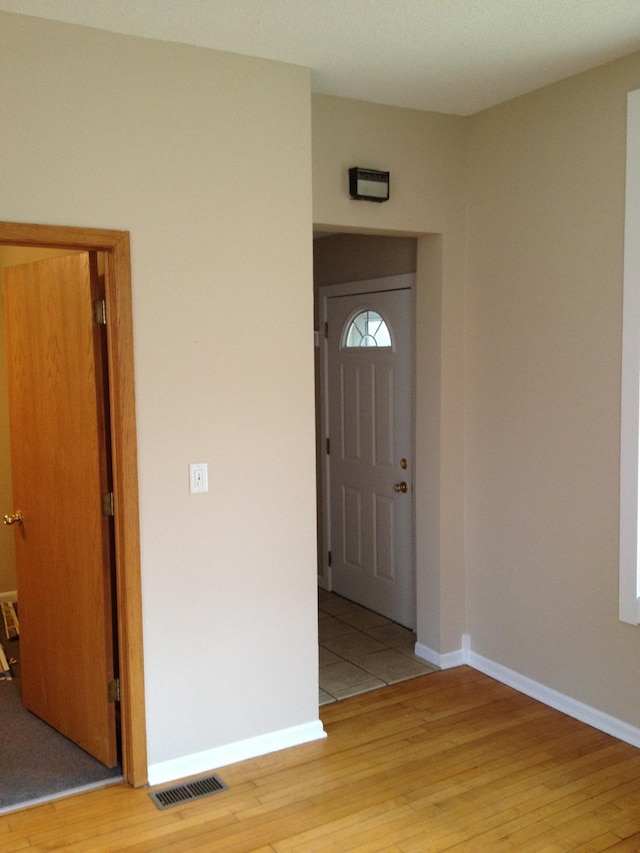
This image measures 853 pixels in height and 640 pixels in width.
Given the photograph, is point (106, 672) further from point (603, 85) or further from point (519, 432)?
point (603, 85)

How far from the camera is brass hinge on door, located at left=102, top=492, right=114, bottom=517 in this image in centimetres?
304

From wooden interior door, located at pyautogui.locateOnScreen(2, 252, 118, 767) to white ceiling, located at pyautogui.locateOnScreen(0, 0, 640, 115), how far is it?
0.89 metres

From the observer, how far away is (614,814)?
2.80 meters

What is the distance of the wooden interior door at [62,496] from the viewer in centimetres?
306

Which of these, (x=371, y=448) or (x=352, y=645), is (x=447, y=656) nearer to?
(x=352, y=645)

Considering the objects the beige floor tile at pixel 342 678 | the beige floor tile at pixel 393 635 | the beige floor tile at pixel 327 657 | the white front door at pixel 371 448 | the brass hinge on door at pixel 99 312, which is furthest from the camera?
the white front door at pixel 371 448

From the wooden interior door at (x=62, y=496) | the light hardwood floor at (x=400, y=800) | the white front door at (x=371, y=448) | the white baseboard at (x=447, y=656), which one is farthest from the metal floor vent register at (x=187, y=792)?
the white front door at (x=371, y=448)

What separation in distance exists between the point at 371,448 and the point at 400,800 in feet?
7.58

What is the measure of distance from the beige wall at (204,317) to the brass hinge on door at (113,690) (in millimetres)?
168

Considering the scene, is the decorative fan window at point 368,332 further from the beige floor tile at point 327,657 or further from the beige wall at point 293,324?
the beige floor tile at point 327,657

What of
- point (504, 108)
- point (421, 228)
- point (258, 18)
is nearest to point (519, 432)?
point (421, 228)

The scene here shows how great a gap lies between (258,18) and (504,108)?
4.84 feet

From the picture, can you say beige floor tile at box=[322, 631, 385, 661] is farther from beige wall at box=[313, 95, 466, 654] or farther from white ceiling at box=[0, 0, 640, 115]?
white ceiling at box=[0, 0, 640, 115]

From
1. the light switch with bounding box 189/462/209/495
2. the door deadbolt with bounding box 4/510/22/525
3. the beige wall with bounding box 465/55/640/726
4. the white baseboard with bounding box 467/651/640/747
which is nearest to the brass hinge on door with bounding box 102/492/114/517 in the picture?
the light switch with bounding box 189/462/209/495
